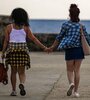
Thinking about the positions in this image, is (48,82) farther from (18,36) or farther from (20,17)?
(20,17)

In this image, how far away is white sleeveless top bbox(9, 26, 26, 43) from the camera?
34.4 ft

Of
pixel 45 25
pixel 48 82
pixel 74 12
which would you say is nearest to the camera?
pixel 74 12

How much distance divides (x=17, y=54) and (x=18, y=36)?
0.29m

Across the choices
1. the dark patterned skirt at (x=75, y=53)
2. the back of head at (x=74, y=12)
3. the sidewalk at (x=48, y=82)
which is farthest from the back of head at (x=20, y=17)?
the sidewalk at (x=48, y=82)

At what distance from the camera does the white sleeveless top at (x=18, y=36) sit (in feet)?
34.4

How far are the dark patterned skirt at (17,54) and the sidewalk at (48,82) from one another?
56cm

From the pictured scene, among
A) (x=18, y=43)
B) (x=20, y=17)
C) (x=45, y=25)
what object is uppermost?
(x=20, y=17)

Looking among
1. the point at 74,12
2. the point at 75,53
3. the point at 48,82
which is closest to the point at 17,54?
the point at 75,53

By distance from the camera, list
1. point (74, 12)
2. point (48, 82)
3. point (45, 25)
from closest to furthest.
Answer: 1. point (74, 12)
2. point (48, 82)
3. point (45, 25)

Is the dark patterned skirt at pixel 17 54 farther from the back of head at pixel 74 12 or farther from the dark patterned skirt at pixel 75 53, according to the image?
the back of head at pixel 74 12

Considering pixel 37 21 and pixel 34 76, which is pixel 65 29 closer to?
pixel 34 76

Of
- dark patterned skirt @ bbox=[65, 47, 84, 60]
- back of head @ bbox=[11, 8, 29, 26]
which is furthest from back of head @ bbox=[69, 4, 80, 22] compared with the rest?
back of head @ bbox=[11, 8, 29, 26]

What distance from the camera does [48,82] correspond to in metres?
12.5

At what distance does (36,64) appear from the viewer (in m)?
16.5
